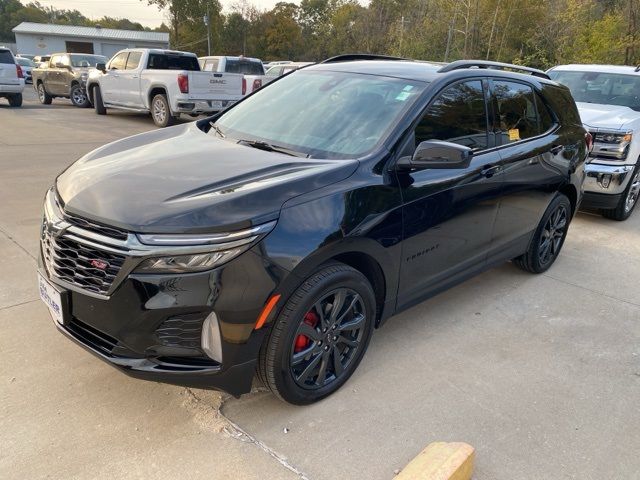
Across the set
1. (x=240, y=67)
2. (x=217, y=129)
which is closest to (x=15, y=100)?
(x=240, y=67)

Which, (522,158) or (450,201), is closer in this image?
(450,201)

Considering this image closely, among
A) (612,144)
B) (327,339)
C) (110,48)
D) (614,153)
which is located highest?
(110,48)

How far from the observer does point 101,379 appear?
2.91 metres

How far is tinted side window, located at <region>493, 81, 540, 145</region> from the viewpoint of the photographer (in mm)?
3857

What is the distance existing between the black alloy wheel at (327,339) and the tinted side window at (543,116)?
2.58m

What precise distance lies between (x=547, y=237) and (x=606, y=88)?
4106 millimetres

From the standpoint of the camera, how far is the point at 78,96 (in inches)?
683

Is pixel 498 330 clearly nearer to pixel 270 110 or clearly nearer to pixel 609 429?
pixel 609 429

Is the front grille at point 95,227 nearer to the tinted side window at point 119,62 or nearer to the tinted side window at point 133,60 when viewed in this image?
the tinted side window at point 133,60

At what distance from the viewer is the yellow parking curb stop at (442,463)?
7.27 ft

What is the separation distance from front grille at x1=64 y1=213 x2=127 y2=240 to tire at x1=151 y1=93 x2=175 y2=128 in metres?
10.9

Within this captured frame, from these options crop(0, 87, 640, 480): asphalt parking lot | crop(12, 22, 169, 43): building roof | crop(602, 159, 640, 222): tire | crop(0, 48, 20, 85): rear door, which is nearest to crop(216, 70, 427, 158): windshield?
crop(0, 87, 640, 480): asphalt parking lot

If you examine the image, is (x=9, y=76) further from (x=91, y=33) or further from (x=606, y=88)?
(x=91, y=33)

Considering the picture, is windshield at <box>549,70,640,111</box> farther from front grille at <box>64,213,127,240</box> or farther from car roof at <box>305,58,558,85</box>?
front grille at <box>64,213,127,240</box>
